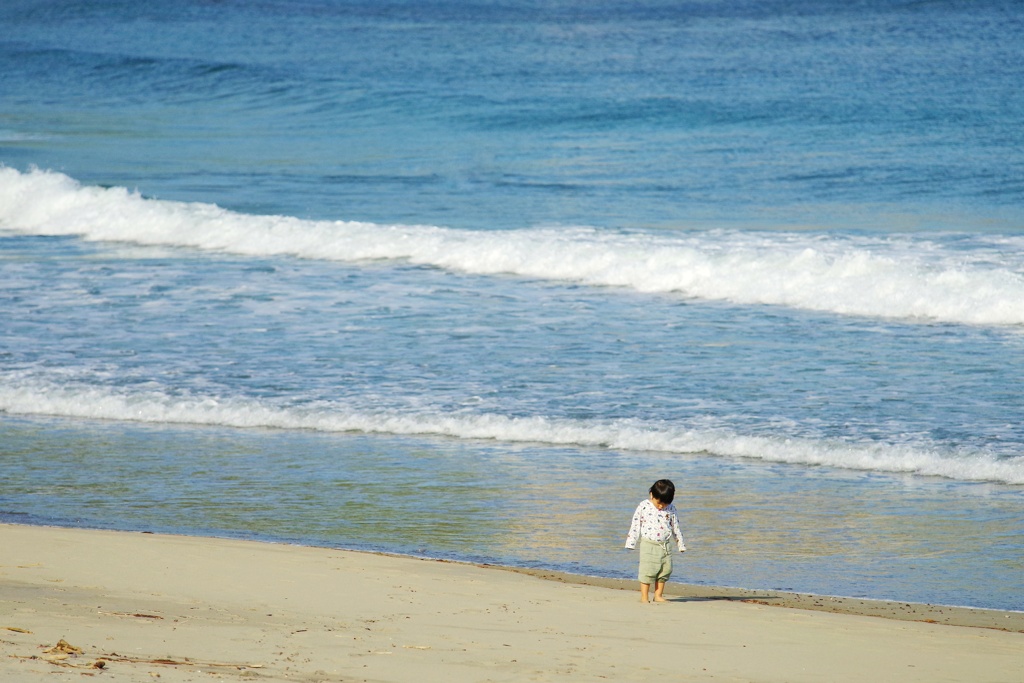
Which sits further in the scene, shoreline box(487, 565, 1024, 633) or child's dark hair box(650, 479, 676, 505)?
child's dark hair box(650, 479, 676, 505)

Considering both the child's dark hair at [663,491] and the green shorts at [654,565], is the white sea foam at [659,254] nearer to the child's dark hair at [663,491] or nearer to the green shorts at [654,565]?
the child's dark hair at [663,491]

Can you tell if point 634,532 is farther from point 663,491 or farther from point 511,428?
point 511,428

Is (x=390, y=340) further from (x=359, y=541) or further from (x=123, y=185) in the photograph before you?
(x=123, y=185)

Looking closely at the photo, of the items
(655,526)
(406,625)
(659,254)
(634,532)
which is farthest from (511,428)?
(659,254)

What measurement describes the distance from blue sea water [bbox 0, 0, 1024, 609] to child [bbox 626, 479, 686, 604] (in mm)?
386

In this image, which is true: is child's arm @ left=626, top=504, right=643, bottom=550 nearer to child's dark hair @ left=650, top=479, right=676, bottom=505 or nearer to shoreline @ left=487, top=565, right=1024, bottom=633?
child's dark hair @ left=650, top=479, right=676, bottom=505

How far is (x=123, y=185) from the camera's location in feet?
83.8

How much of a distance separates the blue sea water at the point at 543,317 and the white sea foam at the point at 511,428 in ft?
0.11

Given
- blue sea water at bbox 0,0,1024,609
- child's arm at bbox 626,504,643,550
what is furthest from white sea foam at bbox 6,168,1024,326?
child's arm at bbox 626,504,643,550

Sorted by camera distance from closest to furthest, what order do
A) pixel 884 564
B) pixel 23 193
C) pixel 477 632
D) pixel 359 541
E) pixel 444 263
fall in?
pixel 477 632, pixel 884 564, pixel 359 541, pixel 444 263, pixel 23 193

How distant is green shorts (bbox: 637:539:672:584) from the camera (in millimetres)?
6832

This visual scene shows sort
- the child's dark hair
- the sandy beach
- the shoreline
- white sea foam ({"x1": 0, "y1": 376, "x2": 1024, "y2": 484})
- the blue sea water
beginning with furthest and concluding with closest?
white sea foam ({"x1": 0, "y1": 376, "x2": 1024, "y2": 484}), the blue sea water, the child's dark hair, the shoreline, the sandy beach

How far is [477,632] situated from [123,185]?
2158 centimetres

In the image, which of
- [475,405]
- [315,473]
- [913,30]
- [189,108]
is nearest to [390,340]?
[475,405]
